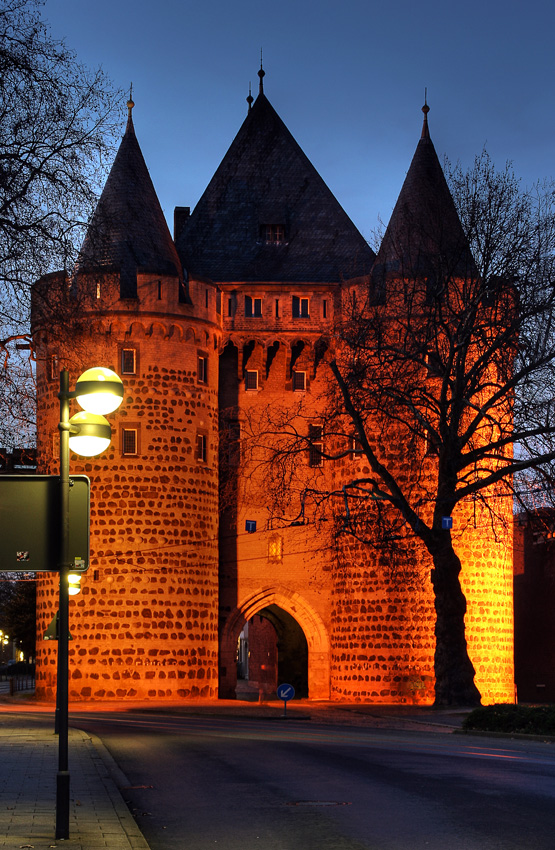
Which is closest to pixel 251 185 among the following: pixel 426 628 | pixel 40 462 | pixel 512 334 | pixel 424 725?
pixel 40 462

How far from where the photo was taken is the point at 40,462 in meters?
37.1

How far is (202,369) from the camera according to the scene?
133ft

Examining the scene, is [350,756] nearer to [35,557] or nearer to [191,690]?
[35,557]

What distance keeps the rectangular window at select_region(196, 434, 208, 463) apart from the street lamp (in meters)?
30.4

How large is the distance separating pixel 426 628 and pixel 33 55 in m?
25.7

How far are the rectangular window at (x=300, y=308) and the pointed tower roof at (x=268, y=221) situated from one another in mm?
790

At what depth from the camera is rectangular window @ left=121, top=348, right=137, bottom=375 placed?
39.1 meters

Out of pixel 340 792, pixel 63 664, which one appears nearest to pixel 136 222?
pixel 340 792

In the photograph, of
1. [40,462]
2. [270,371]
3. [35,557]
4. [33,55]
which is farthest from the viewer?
[270,371]

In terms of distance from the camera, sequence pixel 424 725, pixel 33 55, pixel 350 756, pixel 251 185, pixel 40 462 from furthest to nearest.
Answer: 1. pixel 251 185
2. pixel 40 462
3. pixel 424 725
4. pixel 350 756
5. pixel 33 55

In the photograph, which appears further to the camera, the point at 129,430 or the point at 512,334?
the point at 129,430

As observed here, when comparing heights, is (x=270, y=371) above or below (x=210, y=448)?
above

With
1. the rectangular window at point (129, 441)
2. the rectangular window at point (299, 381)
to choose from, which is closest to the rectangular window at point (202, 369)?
the rectangular window at point (129, 441)

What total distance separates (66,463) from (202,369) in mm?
31312
